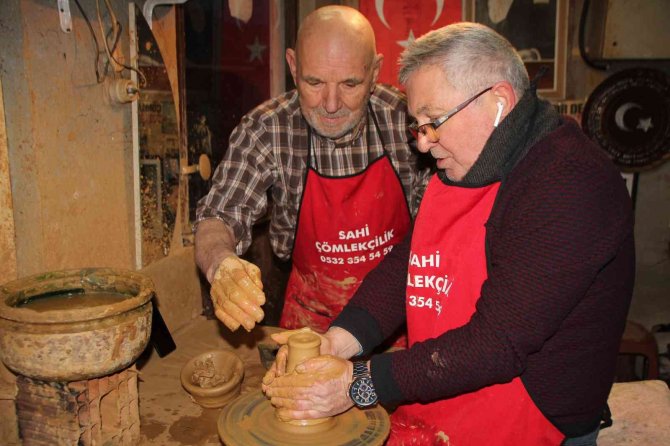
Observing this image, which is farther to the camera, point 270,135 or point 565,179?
point 270,135

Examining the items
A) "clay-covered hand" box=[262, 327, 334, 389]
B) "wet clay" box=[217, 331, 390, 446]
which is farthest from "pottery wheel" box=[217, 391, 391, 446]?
"clay-covered hand" box=[262, 327, 334, 389]

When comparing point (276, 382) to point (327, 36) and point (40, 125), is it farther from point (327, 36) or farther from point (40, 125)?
point (327, 36)

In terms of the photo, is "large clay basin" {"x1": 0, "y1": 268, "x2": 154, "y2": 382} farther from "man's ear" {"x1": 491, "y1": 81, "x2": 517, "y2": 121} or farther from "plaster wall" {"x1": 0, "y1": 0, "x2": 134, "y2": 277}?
"man's ear" {"x1": 491, "y1": 81, "x2": 517, "y2": 121}

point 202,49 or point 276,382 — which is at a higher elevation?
point 202,49

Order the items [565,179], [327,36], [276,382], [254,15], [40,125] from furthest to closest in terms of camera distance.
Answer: [254,15], [327,36], [40,125], [276,382], [565,179]

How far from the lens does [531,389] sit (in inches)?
67.4

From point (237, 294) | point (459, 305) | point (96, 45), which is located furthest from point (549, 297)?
point (96, 45)

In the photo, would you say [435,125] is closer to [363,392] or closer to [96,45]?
→ [363,392]

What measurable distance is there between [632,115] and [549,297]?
15.5 ft

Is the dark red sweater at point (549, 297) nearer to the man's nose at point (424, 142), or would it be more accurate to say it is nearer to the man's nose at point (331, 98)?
the man's nose at point (424, 142)

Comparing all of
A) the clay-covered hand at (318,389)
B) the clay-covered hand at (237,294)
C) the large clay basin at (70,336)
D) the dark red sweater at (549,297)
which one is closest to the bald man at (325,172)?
the clay-covered hand at (237,294)

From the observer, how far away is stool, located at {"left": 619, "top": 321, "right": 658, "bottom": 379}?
4.46 m

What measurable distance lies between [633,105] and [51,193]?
5.11 metres

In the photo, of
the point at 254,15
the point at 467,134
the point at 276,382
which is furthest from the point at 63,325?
the point at 254,15
